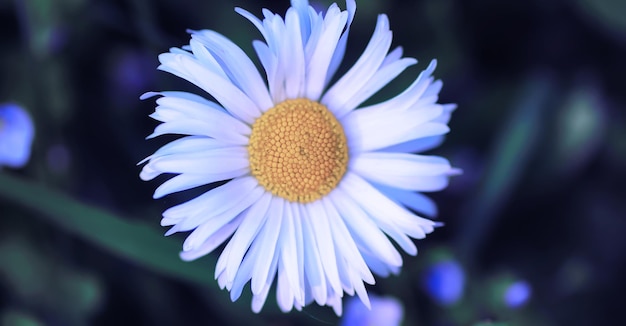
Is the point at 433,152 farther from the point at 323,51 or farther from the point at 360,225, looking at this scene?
the point at 323,51

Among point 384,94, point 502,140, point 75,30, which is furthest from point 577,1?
point 75,30

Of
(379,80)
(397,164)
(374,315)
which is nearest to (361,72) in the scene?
(379,80)

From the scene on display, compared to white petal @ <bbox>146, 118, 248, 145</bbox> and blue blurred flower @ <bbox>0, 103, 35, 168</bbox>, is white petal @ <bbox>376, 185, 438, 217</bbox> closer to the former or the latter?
white petal @ <bbox>146, 118, 248, 145</bbox>

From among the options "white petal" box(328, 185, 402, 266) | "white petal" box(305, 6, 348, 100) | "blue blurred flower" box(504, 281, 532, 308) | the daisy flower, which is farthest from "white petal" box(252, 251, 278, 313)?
Answer: "blue blurred flower" box(504, 281, 532, 308)

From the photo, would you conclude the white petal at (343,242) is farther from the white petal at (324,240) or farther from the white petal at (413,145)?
the white petal at (413,145)

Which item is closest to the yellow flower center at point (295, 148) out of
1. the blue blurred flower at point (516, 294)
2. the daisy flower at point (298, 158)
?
the daisy flower at point (298, 158)

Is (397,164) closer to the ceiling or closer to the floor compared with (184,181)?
closer to the ceiling

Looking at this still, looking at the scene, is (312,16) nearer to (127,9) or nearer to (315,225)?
(315,225)
